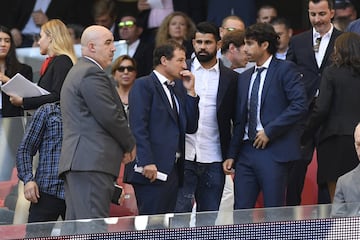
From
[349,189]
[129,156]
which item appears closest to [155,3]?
[129,156]

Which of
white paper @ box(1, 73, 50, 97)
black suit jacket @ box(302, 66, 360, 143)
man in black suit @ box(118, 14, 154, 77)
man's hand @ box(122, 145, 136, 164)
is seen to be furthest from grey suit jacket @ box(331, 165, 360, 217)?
man in black suit @ box(118, 14, 154, 77)

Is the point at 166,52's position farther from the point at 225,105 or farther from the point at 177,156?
the point at 177,156

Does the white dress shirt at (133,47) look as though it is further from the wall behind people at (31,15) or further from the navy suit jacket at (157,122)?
the navy suit jacket at (157,122)

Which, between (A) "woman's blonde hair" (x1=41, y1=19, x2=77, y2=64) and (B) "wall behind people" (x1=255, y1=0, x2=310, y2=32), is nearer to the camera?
(A) "woman's blonde hair" (x1=41, y1=19, x2=77, y2=64)

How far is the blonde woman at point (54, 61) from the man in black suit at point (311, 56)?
6.44 feet

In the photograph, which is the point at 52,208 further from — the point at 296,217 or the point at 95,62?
the point at 296,217

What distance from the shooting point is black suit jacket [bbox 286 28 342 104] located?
32.8 ft

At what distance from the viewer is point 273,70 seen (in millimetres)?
9055

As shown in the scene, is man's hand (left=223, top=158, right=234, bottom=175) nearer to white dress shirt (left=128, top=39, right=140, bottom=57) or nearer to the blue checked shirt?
the blue checked shirt

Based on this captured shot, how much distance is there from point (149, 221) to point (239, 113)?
2768 millimetres

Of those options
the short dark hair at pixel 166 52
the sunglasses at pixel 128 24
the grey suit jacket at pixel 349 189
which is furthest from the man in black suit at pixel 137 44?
the grey suit jacket at pixel 349 189

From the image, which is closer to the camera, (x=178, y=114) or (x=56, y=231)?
(x=56, y=231)

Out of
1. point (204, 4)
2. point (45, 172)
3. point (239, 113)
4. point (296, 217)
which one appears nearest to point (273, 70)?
point (239, 113)

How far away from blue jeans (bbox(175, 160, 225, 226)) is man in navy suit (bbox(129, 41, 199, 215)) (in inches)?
10.0
